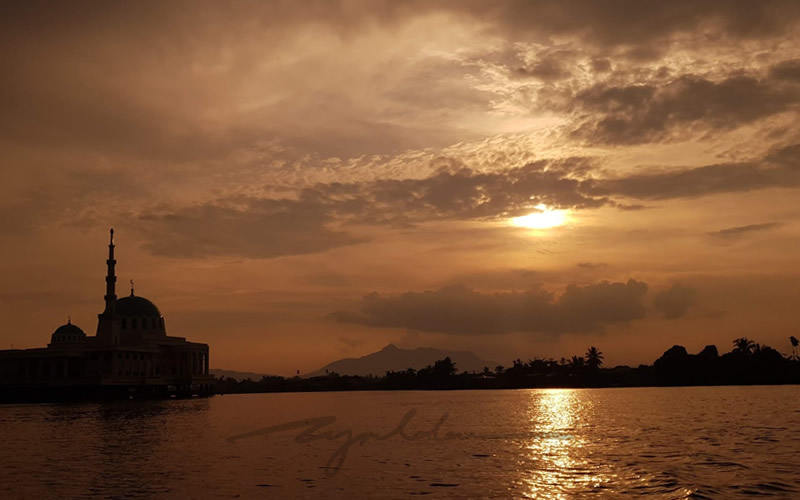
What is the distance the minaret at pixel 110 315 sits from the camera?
637 ft

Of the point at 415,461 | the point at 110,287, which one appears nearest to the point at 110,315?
the point at 110,287

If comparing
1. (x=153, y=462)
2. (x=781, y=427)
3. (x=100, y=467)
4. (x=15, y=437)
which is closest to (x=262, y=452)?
(x=153, y=462)

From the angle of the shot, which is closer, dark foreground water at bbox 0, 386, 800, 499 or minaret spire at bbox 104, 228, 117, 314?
dark foreground water at bbox 0, 386, 800, 499

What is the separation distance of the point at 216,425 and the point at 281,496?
6139 centimetres

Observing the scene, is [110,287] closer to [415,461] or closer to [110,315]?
[110,315]

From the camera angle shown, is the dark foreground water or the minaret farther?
the minaret

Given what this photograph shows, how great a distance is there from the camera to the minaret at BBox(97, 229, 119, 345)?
7643 inches

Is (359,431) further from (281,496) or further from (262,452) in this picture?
(281,496)

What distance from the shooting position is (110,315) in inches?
7702

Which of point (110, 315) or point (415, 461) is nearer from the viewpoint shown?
point (415, 461)

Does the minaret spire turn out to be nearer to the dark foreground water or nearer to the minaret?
the minaret

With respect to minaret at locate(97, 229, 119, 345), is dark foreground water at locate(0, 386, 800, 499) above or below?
below

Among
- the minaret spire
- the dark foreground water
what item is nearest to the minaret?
the minaret spire

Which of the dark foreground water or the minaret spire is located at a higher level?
the minaret spire
